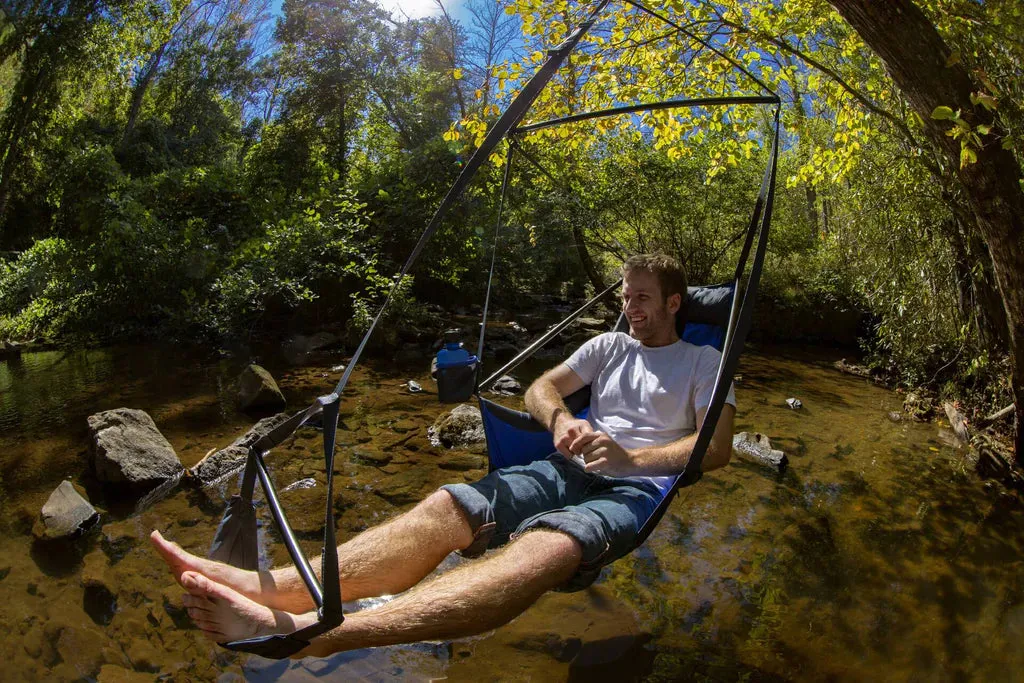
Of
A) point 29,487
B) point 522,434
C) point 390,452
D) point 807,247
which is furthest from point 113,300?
point 807,247

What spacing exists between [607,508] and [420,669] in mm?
920

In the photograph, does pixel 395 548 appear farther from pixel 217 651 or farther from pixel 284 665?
pixel 217 651

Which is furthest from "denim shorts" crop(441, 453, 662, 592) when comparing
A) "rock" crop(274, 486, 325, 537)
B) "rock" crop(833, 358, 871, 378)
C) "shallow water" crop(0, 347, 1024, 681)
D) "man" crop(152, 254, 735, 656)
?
"rock" crop(833, 358, 871, 378)

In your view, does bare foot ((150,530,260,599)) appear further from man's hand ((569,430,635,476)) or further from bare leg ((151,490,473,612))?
man's hand ((569,430,635,476))

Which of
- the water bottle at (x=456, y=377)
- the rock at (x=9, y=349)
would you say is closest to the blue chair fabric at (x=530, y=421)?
the water bottle at (x=456, y=377)

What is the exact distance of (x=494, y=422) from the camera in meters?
2.86

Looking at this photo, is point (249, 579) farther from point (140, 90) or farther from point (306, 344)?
point (140, 90)

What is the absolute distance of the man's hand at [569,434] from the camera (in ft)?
8.16

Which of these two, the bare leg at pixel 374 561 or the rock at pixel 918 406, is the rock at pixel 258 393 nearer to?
the bare leg at pixel 374 561

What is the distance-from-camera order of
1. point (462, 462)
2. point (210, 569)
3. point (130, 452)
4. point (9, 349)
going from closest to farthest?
point (210, 569), point (130, 452), point (462, 462), point (9, 349)

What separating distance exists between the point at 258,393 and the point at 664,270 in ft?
14.0

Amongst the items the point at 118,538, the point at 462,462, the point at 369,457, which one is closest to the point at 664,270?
the point at 462,462

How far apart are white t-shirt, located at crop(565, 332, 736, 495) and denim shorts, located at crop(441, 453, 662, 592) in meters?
0.17

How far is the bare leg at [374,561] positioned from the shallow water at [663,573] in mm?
606
